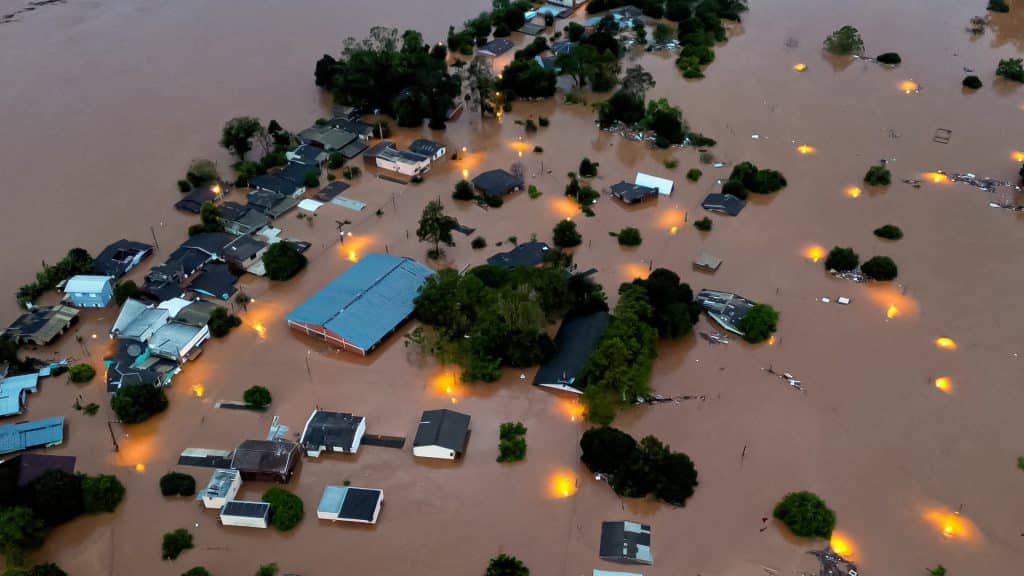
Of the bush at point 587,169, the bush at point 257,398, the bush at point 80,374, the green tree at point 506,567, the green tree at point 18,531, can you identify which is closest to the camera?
the green tree at point 506,567

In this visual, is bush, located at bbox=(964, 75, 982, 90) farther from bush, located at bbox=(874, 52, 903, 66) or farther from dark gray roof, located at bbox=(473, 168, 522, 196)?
dark gray roof, located at bbox=(473, 168, 522, 196)

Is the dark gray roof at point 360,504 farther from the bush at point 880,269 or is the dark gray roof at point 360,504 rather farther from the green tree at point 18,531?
the bush at point 880,269

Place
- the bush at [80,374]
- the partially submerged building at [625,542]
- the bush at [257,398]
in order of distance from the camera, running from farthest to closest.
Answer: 1. the bush at [80,374]
2. the bush at [257,398]
3. the partially submerged building at [625,542]

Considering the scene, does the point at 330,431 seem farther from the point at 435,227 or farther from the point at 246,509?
the point at 435,227

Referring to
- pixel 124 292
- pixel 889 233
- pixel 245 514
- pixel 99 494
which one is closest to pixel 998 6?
pixel 889 233

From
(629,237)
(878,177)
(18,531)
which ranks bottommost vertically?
(878,177)

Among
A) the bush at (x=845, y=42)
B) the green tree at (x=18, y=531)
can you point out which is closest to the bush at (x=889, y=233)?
Result: the bush at (x=845, y=42)
